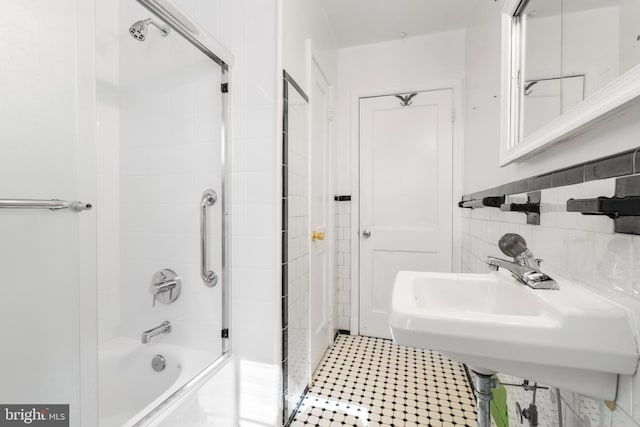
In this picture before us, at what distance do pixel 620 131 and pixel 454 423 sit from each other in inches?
60.5

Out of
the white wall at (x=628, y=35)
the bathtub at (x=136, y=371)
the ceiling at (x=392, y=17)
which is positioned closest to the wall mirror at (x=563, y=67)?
the white wall at (x=628, y=35)

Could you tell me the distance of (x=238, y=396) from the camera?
141 centimetres

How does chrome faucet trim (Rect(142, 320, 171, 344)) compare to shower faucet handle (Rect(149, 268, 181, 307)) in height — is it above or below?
below

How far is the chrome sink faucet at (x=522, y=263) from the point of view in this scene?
2.37ft

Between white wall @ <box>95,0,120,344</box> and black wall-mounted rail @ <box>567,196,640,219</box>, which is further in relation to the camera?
white wall @ <box>95,0,120,344</box>

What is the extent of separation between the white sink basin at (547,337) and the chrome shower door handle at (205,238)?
1.01 metres

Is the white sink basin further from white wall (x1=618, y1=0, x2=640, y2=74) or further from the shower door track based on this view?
the shower door track

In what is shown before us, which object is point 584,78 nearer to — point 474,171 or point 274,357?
point 474,171

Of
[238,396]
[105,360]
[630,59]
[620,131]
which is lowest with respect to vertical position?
[238,396]

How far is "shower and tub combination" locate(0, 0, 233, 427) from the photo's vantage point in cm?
98

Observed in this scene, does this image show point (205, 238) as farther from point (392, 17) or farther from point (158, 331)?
point (392, 17)

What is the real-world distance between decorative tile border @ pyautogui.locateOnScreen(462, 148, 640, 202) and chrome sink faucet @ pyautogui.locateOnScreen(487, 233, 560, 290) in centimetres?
19

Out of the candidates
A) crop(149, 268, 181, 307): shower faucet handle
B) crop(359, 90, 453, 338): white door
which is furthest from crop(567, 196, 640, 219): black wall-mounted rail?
crop(359, 90, 453, 338): white door

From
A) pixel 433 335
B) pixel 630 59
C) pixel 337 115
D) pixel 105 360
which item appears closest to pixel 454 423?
pixel 433 335
